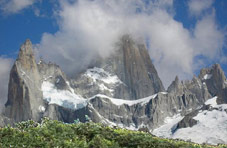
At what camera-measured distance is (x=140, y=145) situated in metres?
29.2

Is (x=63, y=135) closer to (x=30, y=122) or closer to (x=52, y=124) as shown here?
(x=52, y=124)

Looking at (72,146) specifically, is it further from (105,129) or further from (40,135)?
(105,129)

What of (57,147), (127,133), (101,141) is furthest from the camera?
(127,133)

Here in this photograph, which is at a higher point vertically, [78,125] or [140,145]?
[78,125]

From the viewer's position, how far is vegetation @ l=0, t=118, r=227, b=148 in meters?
27.4

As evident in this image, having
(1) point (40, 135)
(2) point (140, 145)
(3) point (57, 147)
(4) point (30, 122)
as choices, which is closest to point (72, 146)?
(3) point (57, 147)

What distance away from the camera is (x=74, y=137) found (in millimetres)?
29656

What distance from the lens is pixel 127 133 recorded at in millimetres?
30969

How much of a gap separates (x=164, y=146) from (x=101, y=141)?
4226mm

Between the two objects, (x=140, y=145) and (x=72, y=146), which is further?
(x=140, y=145)

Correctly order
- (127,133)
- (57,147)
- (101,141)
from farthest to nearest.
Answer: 1. (127,133)
2. (101,141)
3. (57,147)

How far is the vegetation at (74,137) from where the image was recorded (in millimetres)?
27359

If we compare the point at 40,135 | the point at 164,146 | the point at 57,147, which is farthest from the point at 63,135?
the point at 164,146

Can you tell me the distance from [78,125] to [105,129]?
2.01 m
